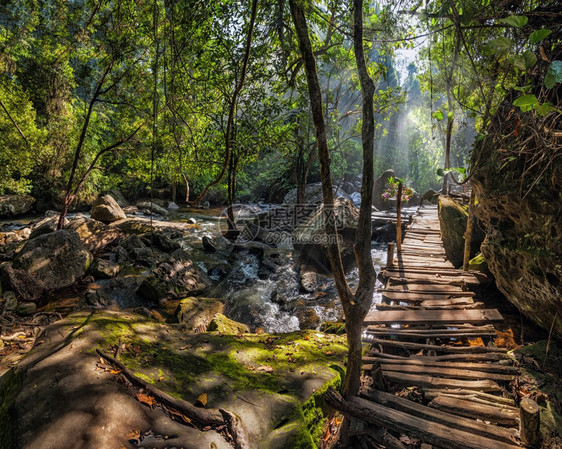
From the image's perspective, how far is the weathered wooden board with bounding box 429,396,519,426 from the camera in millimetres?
3033

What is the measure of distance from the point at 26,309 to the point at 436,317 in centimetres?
869

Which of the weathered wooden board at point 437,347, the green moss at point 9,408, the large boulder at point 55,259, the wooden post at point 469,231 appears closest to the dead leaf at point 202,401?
the green moss at point 9,408

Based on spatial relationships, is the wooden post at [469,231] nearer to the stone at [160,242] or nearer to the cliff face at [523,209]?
the cliff face at [523,209]

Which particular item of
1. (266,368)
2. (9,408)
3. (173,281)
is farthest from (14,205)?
(266,368)

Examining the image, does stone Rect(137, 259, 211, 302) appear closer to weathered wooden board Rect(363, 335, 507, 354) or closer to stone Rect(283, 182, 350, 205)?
weathered wooden board Rect(363, 335, 507, 354)

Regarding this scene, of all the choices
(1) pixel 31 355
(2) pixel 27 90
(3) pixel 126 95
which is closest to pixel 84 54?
(3) pixel 126 95

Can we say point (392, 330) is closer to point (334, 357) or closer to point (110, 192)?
point (334, 357)

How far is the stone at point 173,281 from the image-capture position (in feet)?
25.3

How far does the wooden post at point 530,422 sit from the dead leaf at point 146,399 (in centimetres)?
337

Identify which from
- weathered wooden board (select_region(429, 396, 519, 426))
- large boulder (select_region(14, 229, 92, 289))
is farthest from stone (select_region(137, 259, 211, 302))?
weathered wooden board (select_region(429, 396, 519, 426))

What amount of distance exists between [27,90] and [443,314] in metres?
19.2

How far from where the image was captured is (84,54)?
336 inches

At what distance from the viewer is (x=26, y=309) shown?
6.19 meters

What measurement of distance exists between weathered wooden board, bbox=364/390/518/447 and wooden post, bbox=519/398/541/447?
0.14m
